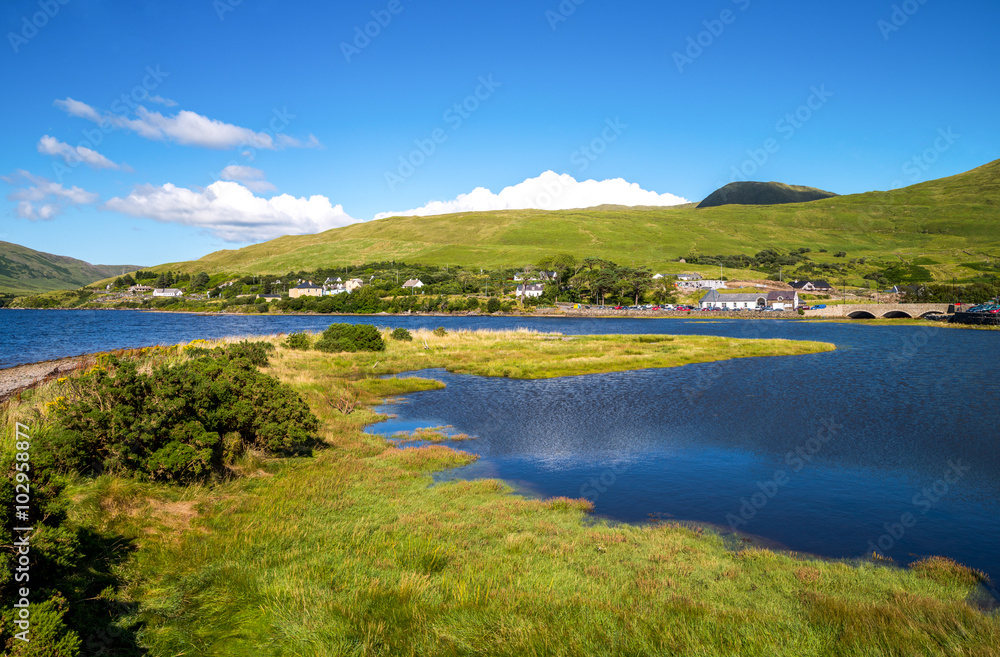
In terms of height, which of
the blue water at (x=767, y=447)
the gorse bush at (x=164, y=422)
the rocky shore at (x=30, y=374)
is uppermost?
the gorse bush at (x=164, y=422)

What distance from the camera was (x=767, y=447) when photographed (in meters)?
25.3

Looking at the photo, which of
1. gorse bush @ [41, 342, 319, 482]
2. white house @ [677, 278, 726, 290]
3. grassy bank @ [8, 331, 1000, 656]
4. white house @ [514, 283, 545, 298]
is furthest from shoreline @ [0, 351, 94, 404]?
white house @ [677, 278, 726, 290]

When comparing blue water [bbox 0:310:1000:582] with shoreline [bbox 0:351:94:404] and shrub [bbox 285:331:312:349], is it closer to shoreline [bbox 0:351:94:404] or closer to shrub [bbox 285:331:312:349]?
shoreline [bbox 0:351:94:404]

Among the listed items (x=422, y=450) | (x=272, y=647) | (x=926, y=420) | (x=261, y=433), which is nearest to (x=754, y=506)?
(x=422, y=450)

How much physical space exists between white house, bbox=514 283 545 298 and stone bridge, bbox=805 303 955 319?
87199 mm

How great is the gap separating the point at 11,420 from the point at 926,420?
40.8 m

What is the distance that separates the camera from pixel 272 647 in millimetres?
7754

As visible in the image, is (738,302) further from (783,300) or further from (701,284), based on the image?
(701,284)

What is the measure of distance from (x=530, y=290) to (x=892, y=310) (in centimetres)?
10246

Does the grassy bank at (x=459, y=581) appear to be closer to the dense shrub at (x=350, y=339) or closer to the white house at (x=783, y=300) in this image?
the dense shrub at (x=350, y=339)

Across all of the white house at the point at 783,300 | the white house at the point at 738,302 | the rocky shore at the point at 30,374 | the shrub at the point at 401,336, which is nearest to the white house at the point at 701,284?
the white house at the point at 783,300

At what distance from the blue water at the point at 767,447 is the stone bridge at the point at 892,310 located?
104m

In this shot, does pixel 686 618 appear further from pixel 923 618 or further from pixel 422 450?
pixel 422 450

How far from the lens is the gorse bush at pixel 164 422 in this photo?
13430 millimetres
